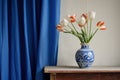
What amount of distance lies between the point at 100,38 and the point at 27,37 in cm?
69

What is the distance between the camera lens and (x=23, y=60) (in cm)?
203

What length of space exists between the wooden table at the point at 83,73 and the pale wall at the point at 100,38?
0.28m

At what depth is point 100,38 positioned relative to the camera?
222 centimetres

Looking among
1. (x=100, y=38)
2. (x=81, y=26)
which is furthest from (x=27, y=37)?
(x=100, y=38)

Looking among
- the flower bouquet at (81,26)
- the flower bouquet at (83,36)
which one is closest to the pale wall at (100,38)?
the flower bouquet at (81,26)

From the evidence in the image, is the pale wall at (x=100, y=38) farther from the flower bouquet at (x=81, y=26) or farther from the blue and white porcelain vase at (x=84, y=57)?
the blue and white porcelain vase at (x=84, y=57)

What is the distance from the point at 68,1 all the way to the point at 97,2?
0.91 ft

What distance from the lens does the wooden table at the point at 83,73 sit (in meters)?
1.82

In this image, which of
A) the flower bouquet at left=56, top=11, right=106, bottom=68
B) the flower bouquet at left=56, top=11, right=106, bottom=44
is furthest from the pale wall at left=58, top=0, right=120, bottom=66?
the flower bouquet at left=56, top=11, right=106, bottom=68

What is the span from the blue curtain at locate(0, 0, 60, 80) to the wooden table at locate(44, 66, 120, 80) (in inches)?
7.0

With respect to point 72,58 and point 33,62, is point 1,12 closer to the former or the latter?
point 33,62

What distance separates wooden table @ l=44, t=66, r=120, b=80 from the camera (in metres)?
1.82

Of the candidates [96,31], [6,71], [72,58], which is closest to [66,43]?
[72,58]

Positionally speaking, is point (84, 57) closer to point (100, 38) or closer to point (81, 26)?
point (81, 26)
